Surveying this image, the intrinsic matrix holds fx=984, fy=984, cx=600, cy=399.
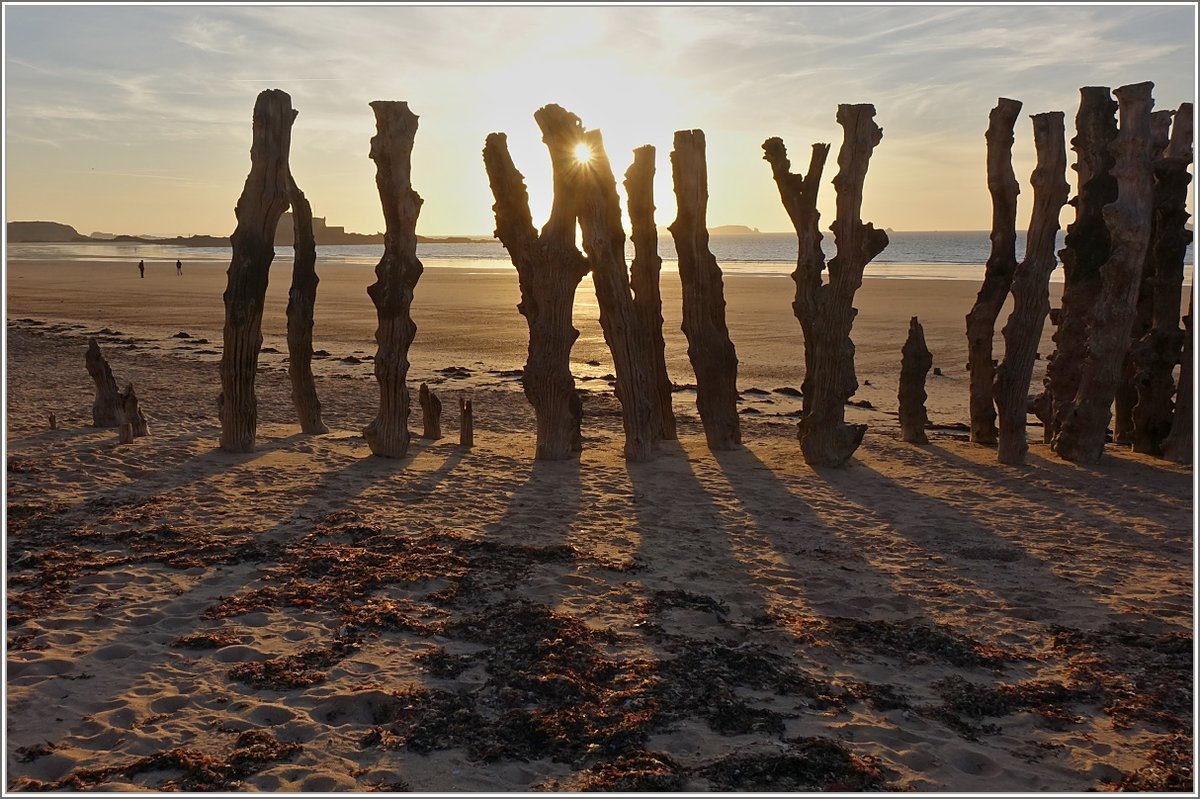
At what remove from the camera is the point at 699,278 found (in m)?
10.1

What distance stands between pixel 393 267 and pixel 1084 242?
694 centimetres

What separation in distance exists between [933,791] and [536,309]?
665cm

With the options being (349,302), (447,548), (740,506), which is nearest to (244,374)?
(447,548)

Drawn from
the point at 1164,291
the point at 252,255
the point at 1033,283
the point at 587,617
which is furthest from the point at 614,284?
the point at 1164,291

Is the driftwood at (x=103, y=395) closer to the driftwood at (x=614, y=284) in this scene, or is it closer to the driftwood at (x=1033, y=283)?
the driftwood at (x=614, y=284)

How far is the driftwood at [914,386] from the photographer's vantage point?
10539 mm

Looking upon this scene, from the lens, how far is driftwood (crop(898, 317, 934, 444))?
34.6 feet

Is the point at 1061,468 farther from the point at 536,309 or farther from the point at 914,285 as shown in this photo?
the point at 914,285

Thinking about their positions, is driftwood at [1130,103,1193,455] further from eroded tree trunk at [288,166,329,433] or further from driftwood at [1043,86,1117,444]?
eroded tree trunk at [288,166,329,433]

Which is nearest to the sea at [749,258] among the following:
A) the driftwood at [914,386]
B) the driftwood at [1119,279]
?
the driftwood at [914,386]

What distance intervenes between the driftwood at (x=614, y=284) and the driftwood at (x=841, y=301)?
1624 mm

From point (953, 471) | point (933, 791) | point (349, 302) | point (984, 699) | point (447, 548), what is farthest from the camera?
point (349, 302)

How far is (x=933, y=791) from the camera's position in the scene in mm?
3896

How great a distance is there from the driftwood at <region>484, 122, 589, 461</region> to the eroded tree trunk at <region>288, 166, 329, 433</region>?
224 cm
